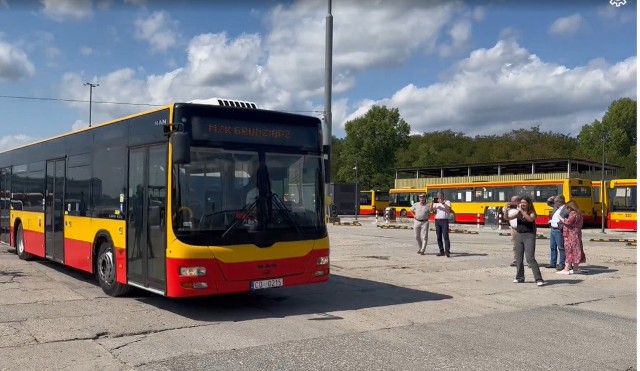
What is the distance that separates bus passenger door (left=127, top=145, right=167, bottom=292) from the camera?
7879 millimetres

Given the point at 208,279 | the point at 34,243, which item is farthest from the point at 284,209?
the point at 34,243

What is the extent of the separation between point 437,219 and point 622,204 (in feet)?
58.8

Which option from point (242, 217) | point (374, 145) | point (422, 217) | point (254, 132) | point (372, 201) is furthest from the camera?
point (374, 145)

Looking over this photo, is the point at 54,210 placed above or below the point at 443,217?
above

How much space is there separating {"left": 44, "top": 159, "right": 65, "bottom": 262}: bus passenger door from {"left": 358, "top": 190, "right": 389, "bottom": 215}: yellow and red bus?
51625 mm

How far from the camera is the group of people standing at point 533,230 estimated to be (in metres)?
11.0

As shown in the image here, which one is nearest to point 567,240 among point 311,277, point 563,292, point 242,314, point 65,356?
point 563,292

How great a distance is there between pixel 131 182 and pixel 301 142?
8.41 feet

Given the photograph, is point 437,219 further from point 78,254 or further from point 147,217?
point 147,217

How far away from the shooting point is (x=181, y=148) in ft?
24.3

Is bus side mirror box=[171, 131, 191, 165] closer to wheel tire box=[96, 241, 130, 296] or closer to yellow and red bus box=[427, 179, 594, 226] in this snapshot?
wheel tire box=[96, 241, 130, 296]

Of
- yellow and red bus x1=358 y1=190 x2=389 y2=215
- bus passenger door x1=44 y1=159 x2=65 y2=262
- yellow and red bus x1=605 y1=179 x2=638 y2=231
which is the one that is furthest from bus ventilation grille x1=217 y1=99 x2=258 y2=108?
yellow and red bus x1=358 y1=190 x2=389 y2=215

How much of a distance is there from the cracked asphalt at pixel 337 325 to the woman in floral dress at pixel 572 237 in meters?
0.37

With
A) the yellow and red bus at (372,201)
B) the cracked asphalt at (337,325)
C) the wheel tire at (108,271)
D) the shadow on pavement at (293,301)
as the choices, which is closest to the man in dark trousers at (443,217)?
the cracked asphalt at (337,325)
